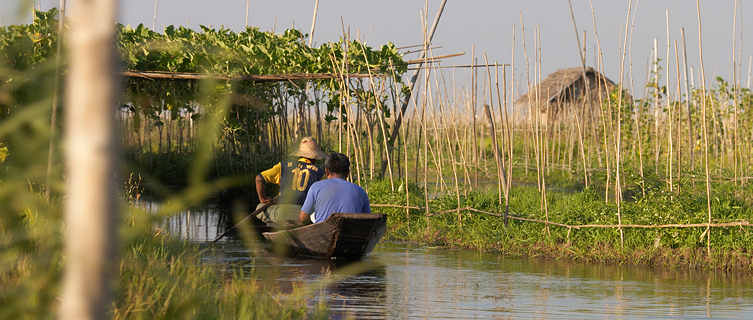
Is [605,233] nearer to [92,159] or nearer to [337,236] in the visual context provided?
[337,236]

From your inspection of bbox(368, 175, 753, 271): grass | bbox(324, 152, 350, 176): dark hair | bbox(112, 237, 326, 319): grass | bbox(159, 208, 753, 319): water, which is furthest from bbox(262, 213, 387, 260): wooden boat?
bbox(112, 237, 326, 319): grass

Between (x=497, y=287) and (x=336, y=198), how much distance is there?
1.98 m

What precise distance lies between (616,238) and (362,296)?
3650 millimetres

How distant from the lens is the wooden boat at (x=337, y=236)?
873 cm

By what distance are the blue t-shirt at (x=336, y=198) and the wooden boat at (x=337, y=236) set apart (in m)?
0.20

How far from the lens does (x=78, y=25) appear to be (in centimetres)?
110

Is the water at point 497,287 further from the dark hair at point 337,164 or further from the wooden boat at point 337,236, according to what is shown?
the dark hair at point 337,164

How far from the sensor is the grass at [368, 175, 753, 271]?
30.0 ft

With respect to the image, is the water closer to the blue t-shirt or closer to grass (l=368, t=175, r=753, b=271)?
grass (l=368, t=175, r=753, b=271)

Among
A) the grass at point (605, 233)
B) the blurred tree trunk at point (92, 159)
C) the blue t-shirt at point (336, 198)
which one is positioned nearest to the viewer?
the blurred tree trunk at point (92, 159)

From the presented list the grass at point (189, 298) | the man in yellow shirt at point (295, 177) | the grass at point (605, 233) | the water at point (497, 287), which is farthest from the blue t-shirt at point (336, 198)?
the grass at point (189, 298)

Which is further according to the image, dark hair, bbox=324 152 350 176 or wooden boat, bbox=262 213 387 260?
dark hair, bbox=324 152 350 176

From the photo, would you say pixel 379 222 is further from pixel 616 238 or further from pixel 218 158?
pixel 218 158

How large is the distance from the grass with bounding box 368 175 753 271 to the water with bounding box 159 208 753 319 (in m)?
0.29
